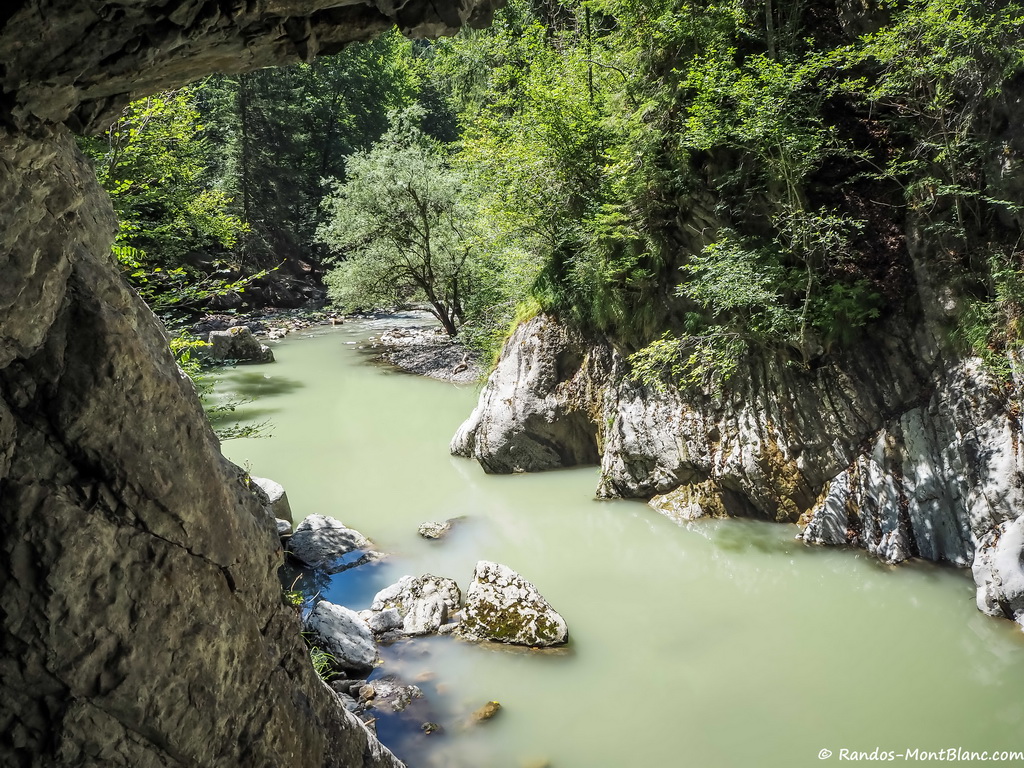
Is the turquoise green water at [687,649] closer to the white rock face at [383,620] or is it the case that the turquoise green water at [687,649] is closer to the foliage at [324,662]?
the white rock face at [383,620]

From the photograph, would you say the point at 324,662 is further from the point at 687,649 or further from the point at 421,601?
the point at 687,649

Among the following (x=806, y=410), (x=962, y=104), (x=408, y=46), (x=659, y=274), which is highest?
(x=408, y=46)

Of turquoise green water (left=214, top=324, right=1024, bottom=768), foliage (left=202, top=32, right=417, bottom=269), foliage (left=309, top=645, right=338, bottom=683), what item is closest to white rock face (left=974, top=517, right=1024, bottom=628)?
turquoise green water (left=214, top=324, right=1024, bottom=768)

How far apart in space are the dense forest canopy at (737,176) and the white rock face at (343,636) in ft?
12.7

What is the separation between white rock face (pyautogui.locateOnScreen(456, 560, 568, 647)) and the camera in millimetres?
7023

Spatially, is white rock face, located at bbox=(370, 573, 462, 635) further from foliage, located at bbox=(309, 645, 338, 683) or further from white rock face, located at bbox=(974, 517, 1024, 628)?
white rock face, located at bbox=(974, 517, 1024, 628)

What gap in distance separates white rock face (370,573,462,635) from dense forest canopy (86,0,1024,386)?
4266 millimetres

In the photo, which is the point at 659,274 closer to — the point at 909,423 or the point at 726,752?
the point at 909,423

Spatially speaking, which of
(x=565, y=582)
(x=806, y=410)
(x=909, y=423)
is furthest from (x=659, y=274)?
(x=565, y=582)

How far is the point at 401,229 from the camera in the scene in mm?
21906

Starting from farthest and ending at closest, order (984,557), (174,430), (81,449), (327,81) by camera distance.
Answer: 1. (327,81)
2. (984,557)
3. (174,430)
4. (81,449)

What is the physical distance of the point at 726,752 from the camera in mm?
5438

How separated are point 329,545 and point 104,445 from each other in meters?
7.12

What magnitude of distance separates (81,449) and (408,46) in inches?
2011
